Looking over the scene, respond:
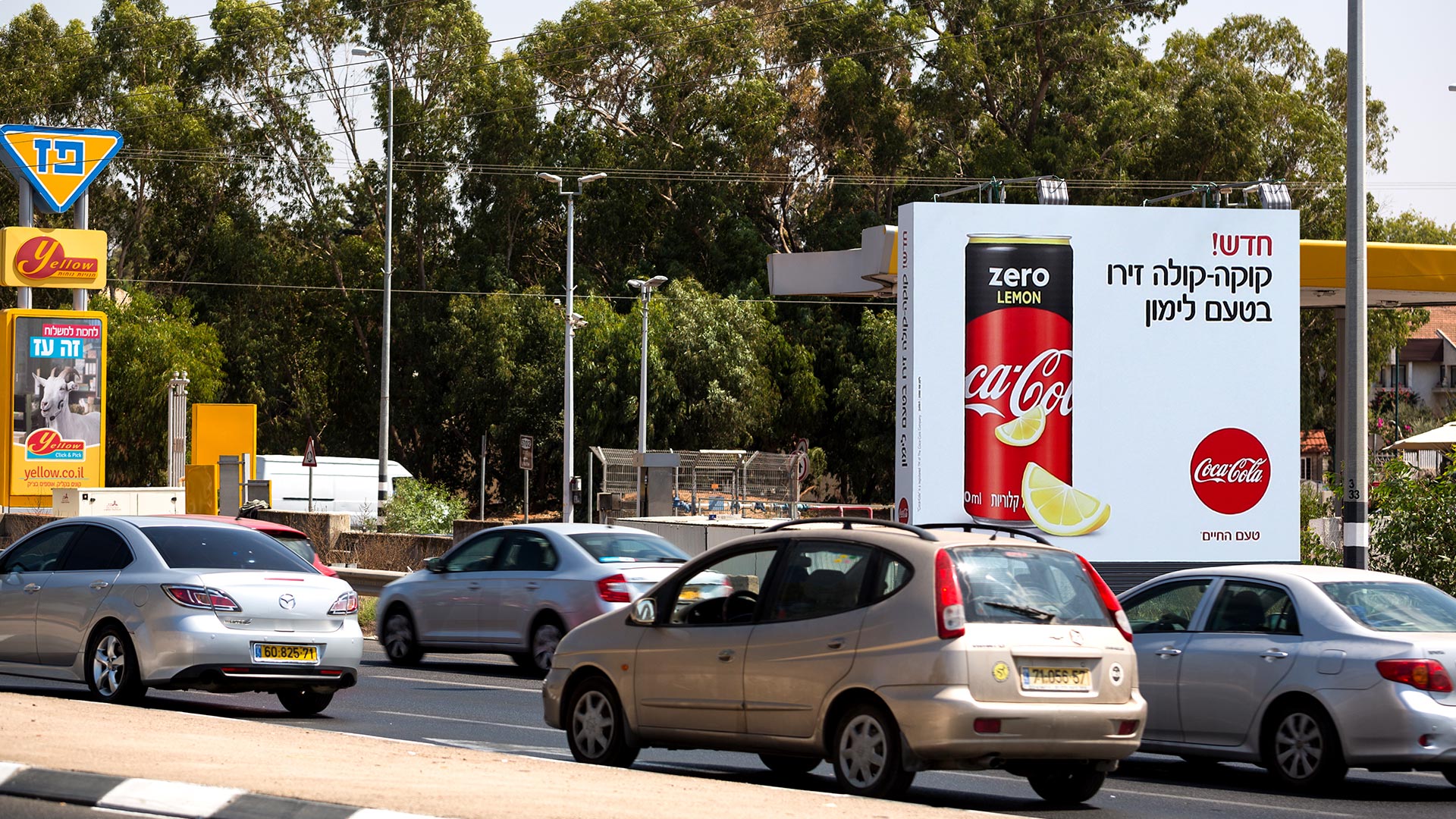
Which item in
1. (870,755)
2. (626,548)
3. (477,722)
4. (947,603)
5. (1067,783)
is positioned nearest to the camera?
(947,603)

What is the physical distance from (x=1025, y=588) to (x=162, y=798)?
4484mm

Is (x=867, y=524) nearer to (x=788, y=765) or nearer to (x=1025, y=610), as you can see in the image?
(x=1025, y=610)

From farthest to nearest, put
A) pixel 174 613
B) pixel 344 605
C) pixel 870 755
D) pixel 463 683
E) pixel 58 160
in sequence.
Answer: pixel 58 160 < pixel 463 683 < pixel 344 605 < pixel 174 613 < pixel 870 755

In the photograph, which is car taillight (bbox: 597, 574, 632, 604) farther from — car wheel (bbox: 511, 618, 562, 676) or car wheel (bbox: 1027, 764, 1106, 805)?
car wheel (bbox: 1027, 764, 1106, 805)

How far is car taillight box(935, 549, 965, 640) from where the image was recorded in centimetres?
898

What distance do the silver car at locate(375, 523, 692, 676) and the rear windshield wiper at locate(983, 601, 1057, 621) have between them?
25.8 feet

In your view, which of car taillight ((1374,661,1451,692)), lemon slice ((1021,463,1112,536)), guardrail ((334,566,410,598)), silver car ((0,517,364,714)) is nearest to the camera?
car taillight ((1374,661,1451,692))

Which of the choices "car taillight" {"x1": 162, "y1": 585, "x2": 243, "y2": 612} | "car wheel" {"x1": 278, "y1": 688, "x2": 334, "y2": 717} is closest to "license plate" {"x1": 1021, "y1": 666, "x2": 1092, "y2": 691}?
"car taillight" {"x1": 162, "y1": 585, "x2": 243, "y2": 612}

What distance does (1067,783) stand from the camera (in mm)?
9914

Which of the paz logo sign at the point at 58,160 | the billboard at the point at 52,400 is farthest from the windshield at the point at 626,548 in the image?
the paz logo sign at the point at 58,160

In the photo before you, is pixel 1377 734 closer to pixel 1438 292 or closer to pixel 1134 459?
pixel 1134 459

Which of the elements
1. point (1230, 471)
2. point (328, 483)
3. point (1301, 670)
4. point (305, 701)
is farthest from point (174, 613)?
point (328, 483)

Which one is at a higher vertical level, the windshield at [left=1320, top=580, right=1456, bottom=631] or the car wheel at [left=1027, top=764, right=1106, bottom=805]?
the windshield at [left=1320, top=580, right=1456, bottom=631]

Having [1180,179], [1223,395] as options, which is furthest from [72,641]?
[1180,179]
